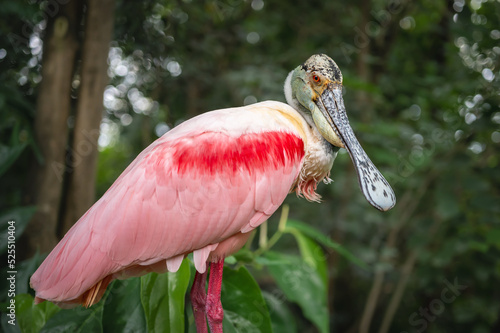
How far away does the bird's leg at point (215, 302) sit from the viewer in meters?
1.36

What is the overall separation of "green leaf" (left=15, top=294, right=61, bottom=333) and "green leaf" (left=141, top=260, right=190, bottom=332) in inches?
Result: 14.2

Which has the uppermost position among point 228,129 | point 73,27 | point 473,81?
point 473,81

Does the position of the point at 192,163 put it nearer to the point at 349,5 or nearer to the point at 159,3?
the point at 159,3

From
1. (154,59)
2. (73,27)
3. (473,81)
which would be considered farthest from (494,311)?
(73,27)

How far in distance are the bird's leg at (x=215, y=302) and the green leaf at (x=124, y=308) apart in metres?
0.24

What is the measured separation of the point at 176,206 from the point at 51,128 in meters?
1.12

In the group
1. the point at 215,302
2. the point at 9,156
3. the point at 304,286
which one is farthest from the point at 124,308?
the point at 9,156

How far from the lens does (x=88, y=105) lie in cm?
217

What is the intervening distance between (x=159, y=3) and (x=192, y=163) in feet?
5.33

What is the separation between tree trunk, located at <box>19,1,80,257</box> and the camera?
2.11 metres

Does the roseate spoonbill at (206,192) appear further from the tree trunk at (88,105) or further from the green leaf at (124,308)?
the tree trunk at (88,105)

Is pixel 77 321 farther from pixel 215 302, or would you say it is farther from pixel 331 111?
pixel 331 111

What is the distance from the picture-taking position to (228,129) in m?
1.38

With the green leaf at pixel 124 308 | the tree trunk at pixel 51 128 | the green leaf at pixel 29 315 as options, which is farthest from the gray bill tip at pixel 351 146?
the tree trunk at pixel 51 128
